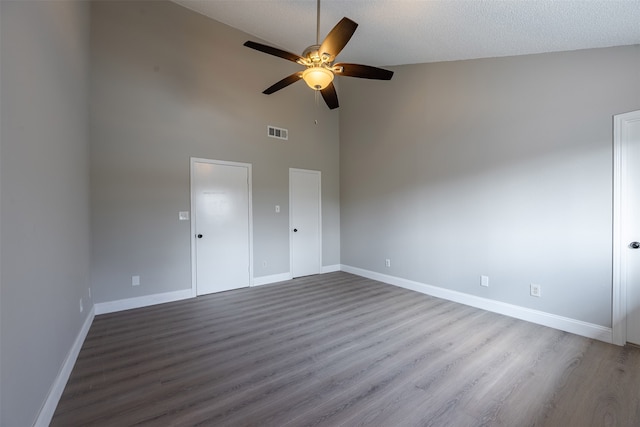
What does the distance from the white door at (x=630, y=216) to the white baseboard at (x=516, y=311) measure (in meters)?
0.23

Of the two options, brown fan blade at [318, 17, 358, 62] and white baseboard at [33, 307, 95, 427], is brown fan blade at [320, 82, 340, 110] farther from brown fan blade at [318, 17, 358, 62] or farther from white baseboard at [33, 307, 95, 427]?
white baseboard at [33, 307, 95, 427]

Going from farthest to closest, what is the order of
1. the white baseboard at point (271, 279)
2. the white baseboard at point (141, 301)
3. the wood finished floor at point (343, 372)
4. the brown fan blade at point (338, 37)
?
the white baseboard at point (271, 279) → the white baseboard at point (141, 301) → the brown fan blade at point (338, 37) → the wood finished floor at point (343, 372)

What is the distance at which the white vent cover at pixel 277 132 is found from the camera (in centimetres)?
479

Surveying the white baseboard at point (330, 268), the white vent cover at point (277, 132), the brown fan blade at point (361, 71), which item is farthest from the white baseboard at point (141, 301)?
the brown fan blade at point (361, 71)

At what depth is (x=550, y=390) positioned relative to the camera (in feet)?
6.54

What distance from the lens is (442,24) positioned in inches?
111

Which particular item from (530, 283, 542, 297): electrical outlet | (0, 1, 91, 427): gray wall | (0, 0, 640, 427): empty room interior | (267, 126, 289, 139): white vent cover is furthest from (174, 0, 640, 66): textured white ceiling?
(530, 283, 542, 297): electrical outlet

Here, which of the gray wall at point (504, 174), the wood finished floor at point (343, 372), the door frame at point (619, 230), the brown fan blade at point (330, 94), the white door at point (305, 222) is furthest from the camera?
the white door at point (305, 222)

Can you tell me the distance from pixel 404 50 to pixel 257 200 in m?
3.14

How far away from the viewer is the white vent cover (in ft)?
15.7

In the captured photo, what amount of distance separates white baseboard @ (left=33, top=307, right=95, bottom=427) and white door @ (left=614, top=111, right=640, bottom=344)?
4627mm

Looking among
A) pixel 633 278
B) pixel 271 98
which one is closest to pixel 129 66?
pixel 271 98

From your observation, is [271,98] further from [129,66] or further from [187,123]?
[129,66]

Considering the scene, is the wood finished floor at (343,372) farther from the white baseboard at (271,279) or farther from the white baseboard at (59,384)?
the white baseboard at (271,279)
